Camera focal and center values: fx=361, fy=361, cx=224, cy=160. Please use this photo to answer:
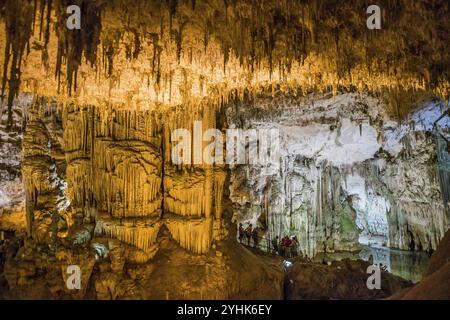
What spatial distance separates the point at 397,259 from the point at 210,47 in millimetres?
11225

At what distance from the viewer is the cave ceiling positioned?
464 cm

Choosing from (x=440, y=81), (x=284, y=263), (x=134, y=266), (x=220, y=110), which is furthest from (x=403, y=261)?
(x=134, y=266)

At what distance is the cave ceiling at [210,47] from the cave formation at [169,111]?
3cm

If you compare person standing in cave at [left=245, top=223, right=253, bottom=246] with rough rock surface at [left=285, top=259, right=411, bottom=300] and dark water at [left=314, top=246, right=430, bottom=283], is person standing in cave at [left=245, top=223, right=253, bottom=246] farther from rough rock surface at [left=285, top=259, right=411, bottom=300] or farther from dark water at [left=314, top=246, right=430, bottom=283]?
rough rock surface at [left=285, top=259, right=411, bottom=300]

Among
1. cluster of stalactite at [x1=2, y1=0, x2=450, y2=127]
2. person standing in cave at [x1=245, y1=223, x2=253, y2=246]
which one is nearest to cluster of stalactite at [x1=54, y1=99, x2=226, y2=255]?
cluster of stalactite at [x1=2, y1=0, x2=450, y2=127]

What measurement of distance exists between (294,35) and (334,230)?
37.2ft

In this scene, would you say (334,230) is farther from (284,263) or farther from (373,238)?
(284,263)

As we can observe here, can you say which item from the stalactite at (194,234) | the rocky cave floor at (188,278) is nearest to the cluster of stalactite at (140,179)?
the stalactite at (194,234)

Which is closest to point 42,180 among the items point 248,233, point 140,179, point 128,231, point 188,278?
point 140,179

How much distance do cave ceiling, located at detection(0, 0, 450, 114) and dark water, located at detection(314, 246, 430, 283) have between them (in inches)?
229

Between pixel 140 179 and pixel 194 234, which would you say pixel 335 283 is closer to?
pixel 194 234

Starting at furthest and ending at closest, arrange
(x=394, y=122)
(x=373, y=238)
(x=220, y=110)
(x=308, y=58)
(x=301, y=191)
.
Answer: (x=373, y=238)
(x=301, y=191)
(x=394, y=122)
(x=220, y=110)
(x=308, y=58)

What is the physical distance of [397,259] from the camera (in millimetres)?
13016
